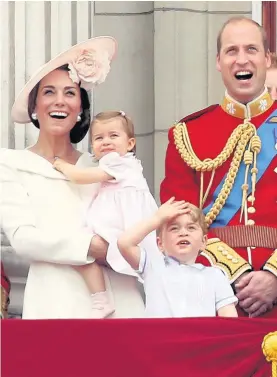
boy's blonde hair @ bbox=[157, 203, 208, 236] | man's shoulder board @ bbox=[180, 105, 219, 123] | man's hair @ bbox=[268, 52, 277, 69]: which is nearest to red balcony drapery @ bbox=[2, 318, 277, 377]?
boy's blonde hair @ bbox=[157, 203, 208, 236]

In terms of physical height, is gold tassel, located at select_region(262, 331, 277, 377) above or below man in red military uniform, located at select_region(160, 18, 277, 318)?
below

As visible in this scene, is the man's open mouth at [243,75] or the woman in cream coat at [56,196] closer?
the woman in cream coat at [56,196]

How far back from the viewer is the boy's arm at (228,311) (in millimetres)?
4602

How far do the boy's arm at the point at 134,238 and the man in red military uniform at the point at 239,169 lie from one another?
0.17m

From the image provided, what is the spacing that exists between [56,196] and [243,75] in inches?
22.3

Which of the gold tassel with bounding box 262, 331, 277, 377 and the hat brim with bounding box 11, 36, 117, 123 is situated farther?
the hat brim with bounding box 11, 36, 117, 123

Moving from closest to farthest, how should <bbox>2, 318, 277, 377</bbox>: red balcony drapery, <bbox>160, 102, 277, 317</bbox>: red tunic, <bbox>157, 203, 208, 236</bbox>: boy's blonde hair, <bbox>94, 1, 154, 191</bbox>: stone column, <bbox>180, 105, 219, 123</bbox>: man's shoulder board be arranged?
<bbox>2, 318, 277, 377</bbox>: red balcony drapery < <bbox>157, 203, 208, 236</bbox>: boy's blonde hair < <bbox>160, 102, 277, 317</bbox>: red tunic < <bbox>180, 105, 219, 123</bbox>: man's shoulder board < <bbox>94, 1, 154, 191</bbox>: stone column

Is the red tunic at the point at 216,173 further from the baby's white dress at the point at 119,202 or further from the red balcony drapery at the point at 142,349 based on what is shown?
the red balcony drapery at the point at 142,349

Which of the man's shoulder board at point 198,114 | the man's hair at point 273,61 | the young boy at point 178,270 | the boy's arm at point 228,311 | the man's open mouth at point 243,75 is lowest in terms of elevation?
the boy's arm at point 228,311

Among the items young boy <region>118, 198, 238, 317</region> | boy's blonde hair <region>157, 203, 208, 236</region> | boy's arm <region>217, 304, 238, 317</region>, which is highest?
boy's blonde hair <region>157, 203, 208, 236</region>

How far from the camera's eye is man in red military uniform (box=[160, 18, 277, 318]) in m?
4.70

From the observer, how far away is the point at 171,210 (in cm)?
464

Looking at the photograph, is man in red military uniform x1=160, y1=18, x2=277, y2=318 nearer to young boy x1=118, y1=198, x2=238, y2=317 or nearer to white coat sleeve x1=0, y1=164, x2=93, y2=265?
young boy x1=118, y1=198, x2=238, y2=317

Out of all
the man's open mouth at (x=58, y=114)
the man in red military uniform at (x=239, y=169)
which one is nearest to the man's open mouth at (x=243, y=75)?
the man in red military uniform at (x=239, y=169)
